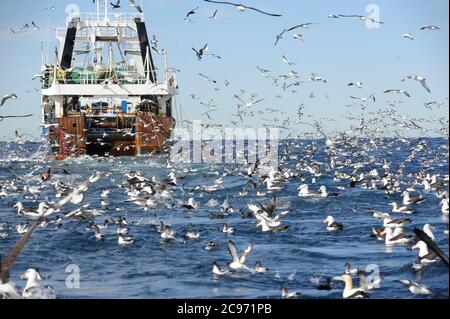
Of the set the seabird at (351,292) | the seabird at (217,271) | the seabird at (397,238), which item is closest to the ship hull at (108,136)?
the seabird at (397,238)

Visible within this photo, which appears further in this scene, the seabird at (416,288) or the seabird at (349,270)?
the seabird at (349,270)

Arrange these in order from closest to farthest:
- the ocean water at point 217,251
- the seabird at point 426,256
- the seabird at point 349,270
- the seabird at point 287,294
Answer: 1. the seabird at point 287,294
2. the ocean water at point 217,251
3. the seabird at point 349,270
4. the seabird at point 426,256

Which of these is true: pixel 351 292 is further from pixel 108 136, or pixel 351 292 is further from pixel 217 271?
pixel 108 136

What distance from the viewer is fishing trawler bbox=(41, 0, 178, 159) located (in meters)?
50.7

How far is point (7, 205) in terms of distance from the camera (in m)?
30.9

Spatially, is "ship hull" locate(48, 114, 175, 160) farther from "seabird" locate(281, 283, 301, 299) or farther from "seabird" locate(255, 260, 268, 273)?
"seabird" locate(281, 283, 301, 299)

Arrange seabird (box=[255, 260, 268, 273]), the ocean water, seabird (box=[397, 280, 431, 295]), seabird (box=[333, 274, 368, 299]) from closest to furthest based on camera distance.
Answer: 1. seabird (box=[333, 274, 368, 299])
2. seabird (box=[397, 280, 431, 295])
3. the ocean water
4. seabird (box=[255, 260, 268, 273])

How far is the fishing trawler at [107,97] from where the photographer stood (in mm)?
50688

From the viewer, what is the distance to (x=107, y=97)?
53781 millimetres

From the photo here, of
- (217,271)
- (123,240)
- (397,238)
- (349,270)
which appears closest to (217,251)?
(123,240)

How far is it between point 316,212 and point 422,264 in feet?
33.8

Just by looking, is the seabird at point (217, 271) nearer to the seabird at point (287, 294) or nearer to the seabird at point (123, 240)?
the seabird at point (287, 294)

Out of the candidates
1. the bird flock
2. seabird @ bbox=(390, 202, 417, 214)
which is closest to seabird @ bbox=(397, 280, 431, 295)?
the bird flock

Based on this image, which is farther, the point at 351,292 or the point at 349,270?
the point at 349,270
